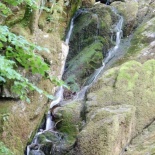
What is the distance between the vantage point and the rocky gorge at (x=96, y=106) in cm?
614

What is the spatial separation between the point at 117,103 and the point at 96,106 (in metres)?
0.53

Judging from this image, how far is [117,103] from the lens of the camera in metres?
7.33

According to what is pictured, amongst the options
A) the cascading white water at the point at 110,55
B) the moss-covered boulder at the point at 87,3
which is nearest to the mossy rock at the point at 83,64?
the cascading white water at the point at 110,55

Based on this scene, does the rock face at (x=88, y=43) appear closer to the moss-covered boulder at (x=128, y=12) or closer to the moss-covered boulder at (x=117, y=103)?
the moss-covered boulder at (x=128, y=12)

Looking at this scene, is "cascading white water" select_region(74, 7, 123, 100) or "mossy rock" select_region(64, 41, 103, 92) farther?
"mossy rock" select_region(64, 41, 103, 92)

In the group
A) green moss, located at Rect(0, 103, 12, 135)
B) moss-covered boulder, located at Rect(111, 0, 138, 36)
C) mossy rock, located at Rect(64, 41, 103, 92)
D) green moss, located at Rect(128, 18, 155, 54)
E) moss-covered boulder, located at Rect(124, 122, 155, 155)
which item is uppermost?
moss-covered boulder, located at Rect(111, 0, 138, 36)

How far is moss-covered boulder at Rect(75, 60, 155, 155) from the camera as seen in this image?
6000 millimetres

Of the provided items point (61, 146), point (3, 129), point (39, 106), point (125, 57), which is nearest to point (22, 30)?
point (39, 106)

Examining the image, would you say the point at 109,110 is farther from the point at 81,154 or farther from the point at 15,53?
the point at 15,53

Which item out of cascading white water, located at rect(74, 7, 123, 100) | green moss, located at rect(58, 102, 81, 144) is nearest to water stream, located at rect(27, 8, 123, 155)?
cascading white water, located at rect(74, 7, 123, 100)

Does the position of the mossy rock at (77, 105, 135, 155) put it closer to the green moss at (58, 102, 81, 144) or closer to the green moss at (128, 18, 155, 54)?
the green moss at (58, 102, 81, 144)

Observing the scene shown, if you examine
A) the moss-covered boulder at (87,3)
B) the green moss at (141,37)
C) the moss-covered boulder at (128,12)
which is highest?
the moss-covered boulder at (87,3)

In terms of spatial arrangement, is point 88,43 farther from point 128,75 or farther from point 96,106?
point 96,106

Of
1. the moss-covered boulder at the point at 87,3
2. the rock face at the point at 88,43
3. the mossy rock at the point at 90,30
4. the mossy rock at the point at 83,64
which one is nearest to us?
the mossy rock at the point at 83,64
